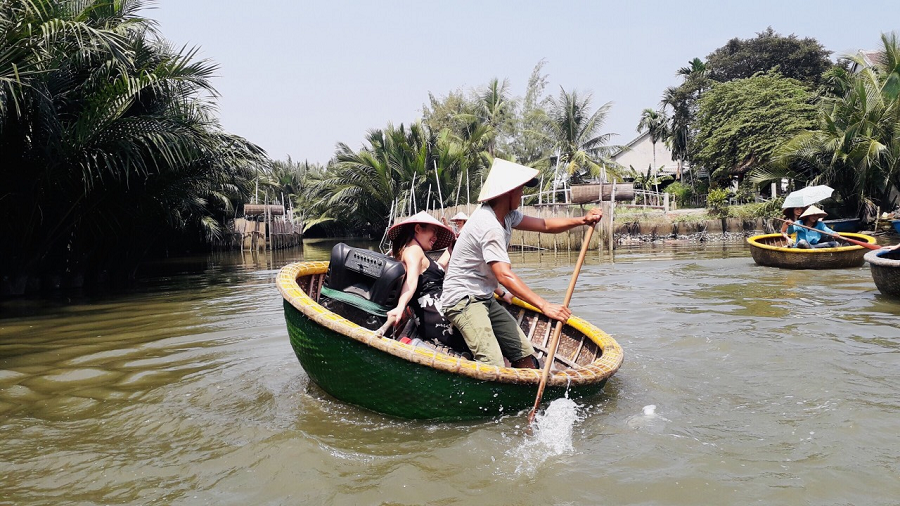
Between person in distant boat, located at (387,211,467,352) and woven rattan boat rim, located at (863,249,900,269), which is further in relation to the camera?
woven rattan boat rim, located at (863,249,900,269)

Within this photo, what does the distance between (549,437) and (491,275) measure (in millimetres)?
1085

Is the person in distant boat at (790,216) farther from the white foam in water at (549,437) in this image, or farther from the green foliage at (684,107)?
the green foliage at (684,107)

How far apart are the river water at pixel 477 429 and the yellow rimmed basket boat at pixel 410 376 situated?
0.39 ft

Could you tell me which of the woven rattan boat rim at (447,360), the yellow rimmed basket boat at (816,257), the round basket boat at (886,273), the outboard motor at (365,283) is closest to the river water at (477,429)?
the woven rattan boat rim at (447,360)

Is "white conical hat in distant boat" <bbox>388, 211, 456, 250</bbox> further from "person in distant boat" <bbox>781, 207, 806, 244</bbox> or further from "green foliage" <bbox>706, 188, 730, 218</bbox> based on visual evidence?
"green foliage" <bbox>706, 188, 730, 218</bbox>

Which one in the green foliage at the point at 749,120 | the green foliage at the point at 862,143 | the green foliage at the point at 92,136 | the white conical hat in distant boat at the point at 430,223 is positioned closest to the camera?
the white conical hat in distant boat at the point at 430,223

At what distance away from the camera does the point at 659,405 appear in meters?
4.44

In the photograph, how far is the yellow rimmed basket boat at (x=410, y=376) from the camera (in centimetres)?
384

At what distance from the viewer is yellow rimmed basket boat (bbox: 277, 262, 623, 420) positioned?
3840 millimetres

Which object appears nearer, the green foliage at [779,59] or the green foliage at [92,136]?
the green foliage at [92,136]

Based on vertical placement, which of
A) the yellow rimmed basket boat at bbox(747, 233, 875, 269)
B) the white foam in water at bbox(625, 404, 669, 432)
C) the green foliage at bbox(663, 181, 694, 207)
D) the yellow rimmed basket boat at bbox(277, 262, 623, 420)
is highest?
the green foliage at bbox(663, 181, 694, 207)

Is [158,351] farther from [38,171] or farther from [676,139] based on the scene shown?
[676,139]

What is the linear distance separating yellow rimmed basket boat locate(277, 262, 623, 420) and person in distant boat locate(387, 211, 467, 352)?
51 centimetres

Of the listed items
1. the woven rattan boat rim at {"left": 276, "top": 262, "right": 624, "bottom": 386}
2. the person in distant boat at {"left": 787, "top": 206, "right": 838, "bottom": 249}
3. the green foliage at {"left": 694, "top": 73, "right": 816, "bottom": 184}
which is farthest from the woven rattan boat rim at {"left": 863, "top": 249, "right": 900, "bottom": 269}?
the green foliage at {"left": 694, "top": 73, "right": 816, "bottom": 184}
